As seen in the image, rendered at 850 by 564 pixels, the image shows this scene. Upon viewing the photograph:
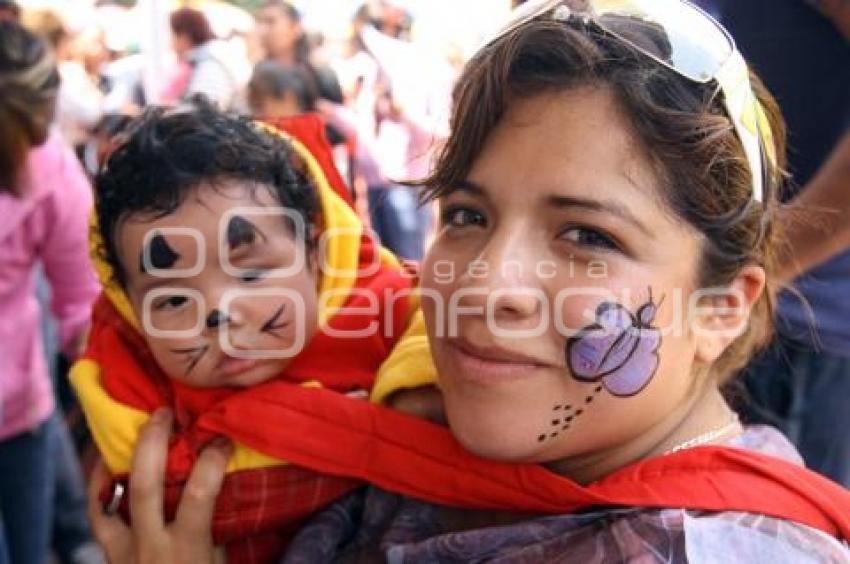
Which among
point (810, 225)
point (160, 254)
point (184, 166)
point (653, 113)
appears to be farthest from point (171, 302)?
point (810, 225)

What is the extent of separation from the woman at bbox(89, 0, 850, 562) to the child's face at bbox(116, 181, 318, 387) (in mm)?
304

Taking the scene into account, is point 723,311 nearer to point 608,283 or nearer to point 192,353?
point 608,283

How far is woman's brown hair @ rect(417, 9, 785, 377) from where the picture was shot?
980 mm

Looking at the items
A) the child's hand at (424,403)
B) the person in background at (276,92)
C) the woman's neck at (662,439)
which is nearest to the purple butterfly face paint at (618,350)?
the woman's neck at (662,439)

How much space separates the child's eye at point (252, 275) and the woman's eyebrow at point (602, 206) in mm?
497

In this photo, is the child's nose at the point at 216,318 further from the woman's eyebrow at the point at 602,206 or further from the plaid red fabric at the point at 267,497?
the woman's eyebrow at the point at 602,206

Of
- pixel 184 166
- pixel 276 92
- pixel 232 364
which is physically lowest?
pixel 276 92

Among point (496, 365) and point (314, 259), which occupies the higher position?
point (496, 365)

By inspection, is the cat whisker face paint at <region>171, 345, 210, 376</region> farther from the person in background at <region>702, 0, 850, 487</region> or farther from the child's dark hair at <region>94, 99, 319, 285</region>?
the person in background at <region>702, 0, 850, 487</region>

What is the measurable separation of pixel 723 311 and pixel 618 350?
0.15 meters

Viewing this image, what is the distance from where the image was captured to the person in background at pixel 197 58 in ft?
15.6

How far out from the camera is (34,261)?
235 centimetres

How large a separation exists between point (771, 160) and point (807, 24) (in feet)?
1.96

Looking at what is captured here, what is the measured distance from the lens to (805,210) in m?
1.48
